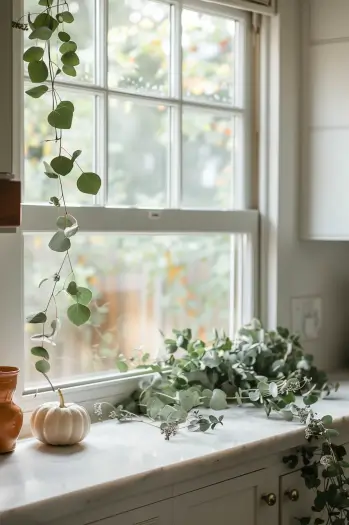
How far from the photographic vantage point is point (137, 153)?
2211 millimetres

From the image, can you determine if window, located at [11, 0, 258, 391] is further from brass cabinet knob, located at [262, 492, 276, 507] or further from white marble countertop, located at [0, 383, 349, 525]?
brass cabinet knob, located at [262, 492, 276, 507]

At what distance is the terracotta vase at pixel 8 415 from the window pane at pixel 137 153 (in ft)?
1.99

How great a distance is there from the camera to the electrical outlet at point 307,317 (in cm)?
256

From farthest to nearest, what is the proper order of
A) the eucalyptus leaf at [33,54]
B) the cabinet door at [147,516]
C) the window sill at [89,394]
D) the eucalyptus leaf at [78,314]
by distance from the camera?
1. the window sill at [89,394]
2. the eucalyptus leaf at [78,314]
3. the eucalyptus leaf at [33,54]
4. the cabinet door at [147,516]

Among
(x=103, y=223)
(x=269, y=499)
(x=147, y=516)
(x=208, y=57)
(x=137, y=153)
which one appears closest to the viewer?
(x=147, y=516)

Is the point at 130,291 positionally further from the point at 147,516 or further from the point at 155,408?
the point at 147,516

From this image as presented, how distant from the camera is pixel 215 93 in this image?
7.93 ft

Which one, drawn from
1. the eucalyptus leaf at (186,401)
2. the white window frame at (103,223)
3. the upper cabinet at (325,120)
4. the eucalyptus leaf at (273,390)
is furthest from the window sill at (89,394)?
the upper cabinet at (325,120)

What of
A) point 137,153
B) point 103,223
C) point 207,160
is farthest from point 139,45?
point 103,223

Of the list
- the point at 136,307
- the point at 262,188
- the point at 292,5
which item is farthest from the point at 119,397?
the point at 292,5

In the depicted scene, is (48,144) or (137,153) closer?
(48,144)

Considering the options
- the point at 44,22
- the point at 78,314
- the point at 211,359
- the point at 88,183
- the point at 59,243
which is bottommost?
the point at 211,359

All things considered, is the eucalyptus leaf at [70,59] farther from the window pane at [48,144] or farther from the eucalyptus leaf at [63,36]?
the window pane at [48,144]

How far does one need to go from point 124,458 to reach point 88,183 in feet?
1.97
